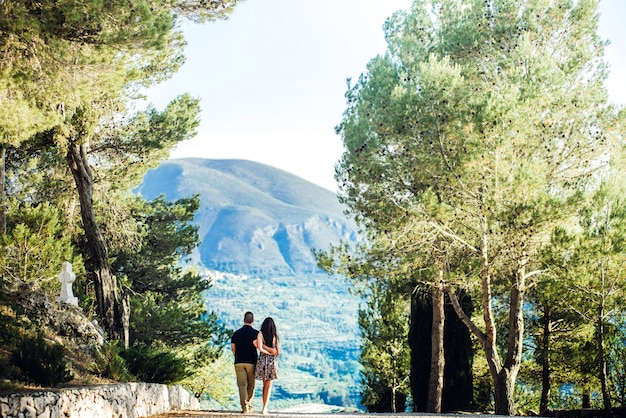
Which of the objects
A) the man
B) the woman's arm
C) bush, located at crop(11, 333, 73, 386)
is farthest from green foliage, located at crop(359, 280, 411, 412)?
bush, located at crop(11, 333, 73, 386)

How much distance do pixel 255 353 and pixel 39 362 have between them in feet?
12.4

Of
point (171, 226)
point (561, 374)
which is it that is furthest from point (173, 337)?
point (561, 374)

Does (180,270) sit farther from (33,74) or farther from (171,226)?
(33,74)

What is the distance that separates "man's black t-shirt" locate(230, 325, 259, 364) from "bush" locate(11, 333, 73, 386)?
303cm

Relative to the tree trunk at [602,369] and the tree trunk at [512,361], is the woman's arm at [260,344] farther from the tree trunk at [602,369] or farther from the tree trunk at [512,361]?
the tree trunk at [602,369]

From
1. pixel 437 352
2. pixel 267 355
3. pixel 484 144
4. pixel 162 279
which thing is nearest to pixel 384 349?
pixel 162 279

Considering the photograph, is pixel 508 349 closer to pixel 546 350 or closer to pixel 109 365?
pixel 546 350

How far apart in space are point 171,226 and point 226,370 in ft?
77.9

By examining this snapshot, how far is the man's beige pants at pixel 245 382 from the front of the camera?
10.9 meters

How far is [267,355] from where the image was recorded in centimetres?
1079

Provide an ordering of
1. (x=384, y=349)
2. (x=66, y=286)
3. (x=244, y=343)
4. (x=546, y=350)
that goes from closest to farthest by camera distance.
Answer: (x=244, y=343) < (x=66, y=286) < (x=546, y=350) < (x=384, y=349)

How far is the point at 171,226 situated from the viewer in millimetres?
25891

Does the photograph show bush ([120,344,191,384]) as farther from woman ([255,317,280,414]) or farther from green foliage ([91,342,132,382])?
woman ([255,317,280,414])

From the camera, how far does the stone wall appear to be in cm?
673
